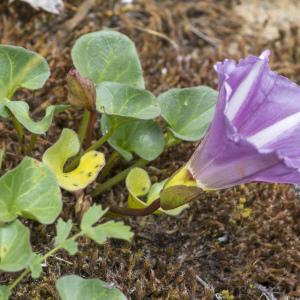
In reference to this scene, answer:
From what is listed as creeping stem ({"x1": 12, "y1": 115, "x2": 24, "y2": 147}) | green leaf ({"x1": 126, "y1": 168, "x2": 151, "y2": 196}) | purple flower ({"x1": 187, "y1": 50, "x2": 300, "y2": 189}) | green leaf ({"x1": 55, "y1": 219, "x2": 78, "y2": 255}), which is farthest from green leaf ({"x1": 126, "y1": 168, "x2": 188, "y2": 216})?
green leaf ({"x1": 55, "y1": 219, "x2": 78, "y2": 255})

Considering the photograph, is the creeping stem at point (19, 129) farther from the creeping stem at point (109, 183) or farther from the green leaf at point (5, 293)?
the green leaf at point (5, 293)

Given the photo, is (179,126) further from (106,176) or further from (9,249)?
(9,249)

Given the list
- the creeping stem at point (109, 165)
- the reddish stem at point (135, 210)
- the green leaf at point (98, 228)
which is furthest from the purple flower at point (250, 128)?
the creeping stem at point (109, 165)

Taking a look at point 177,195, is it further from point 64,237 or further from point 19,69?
point 19,69

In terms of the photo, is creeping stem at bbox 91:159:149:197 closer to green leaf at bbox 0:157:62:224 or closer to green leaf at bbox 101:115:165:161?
green leaf at bbox 101:115:165:161

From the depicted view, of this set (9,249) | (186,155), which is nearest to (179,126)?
(186,155)

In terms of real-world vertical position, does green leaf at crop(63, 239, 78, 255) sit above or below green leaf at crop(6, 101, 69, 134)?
above
